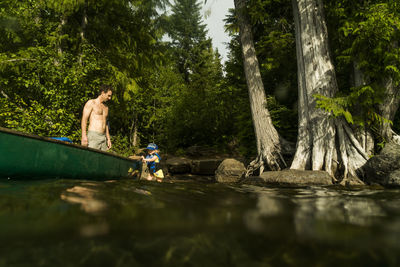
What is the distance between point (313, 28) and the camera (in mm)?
7391

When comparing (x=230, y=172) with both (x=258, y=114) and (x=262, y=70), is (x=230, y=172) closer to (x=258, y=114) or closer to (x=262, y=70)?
(x=258, y=114)

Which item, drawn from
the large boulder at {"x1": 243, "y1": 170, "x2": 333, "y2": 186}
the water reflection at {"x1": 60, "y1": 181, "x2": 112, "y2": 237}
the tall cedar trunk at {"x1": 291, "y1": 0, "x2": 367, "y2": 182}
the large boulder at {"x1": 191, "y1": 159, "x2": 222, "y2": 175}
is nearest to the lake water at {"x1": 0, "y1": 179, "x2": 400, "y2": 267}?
the water reflection at {"x1": 60, "y1": 181, "x2": 112, "y2": 237}

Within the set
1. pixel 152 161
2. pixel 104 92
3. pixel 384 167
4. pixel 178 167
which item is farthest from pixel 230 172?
pixel 104 92

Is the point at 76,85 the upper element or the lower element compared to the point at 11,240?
upper

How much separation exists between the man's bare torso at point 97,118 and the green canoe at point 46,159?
137 centimetres

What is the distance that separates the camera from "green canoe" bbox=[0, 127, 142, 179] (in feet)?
10.7

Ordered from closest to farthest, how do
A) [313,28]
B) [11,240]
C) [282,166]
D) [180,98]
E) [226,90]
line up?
[11,240] → [313,28] → [282,166] → [226,90] → [180,98]

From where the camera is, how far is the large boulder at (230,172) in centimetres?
853

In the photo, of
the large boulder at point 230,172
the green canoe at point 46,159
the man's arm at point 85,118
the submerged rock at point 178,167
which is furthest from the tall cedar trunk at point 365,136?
the submerged rock at point 178,167

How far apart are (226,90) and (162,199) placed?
10677 mm

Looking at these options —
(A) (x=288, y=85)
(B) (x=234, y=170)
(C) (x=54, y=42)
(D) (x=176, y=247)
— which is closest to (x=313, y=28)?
(A) (x=288, y=85)

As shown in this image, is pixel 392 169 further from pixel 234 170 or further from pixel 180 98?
pixel 180 98

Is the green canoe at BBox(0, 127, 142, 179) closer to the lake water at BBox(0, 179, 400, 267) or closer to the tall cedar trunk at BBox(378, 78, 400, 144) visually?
the lake water at BBox(0, 179, 400, 267)

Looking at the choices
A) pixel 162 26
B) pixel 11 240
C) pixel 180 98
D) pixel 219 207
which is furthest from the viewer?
pixel 180 98
